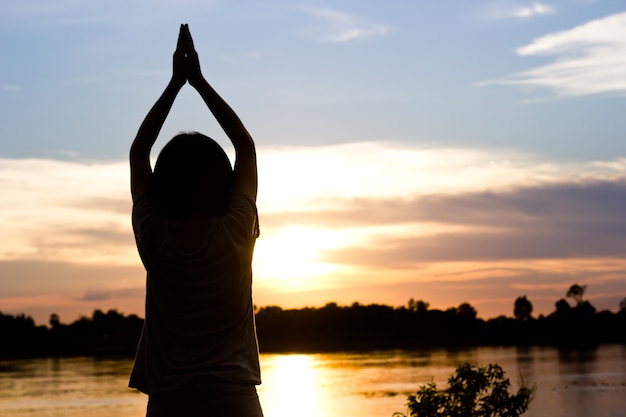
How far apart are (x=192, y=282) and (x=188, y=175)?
0.20 m

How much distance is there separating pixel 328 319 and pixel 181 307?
115318mm

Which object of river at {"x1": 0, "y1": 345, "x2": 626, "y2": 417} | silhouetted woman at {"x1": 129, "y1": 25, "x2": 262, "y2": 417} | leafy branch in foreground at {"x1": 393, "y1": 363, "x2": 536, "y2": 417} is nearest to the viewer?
silhouetted woman at {"x1": 129, "y1": 25, "x2": 262, "y2": 417}

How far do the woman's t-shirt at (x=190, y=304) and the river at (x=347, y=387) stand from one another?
34.5 metres

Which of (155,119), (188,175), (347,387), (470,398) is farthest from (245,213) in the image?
(347,387)

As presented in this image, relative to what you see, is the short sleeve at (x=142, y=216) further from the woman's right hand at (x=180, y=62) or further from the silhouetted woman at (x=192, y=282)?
the woman's right hand at (x=180, y=62)

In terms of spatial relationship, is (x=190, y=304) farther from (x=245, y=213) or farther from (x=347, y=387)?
(x=347, y=387)

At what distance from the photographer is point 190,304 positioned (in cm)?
179

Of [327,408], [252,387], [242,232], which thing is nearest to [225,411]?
[252,387]

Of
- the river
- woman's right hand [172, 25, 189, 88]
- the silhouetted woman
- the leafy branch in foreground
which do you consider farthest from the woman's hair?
the river

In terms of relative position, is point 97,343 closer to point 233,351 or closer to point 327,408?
point 327,408

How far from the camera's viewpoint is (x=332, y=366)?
9775 cm

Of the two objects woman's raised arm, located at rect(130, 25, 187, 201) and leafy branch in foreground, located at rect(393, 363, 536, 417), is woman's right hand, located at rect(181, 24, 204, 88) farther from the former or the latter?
leafy branch in foreground, located at rect(393, 363, 536, 417)

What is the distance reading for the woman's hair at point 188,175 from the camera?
1779mm

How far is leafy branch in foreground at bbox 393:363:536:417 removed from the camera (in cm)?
1231
